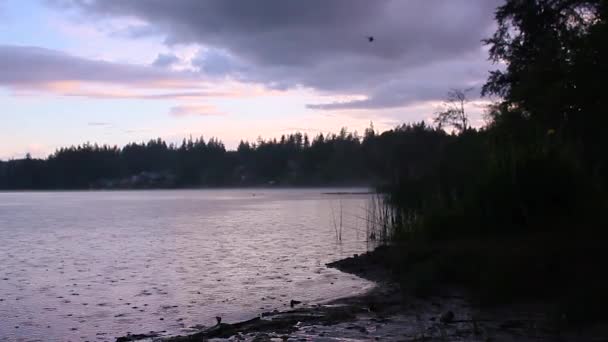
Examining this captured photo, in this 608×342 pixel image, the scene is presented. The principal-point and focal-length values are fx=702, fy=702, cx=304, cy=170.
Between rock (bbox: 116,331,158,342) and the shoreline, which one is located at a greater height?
the shoreline

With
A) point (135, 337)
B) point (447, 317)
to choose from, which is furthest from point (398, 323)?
point (135, 337)

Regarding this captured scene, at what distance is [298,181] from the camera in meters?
175

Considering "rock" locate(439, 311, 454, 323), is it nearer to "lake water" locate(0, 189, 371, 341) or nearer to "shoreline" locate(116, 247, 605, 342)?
"shoreline" locate(116, 247, 605, 342)

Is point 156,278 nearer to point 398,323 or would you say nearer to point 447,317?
point 398,323

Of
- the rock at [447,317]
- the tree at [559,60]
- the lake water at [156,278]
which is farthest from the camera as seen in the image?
the tree at [559,60]

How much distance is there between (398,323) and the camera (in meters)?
12.7

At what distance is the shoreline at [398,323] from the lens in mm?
11305

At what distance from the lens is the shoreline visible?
11305mm

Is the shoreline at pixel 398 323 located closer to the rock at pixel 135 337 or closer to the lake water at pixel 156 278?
the rock at pixel 135 337

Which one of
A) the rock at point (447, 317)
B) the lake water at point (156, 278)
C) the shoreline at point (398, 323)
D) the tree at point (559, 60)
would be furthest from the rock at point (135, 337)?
the tree at point (559, 60)

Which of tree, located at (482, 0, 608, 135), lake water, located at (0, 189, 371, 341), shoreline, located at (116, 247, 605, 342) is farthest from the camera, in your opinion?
tree, located at (482, 0, 608, 135)

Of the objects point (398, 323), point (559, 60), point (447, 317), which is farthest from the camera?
point (559, 60)

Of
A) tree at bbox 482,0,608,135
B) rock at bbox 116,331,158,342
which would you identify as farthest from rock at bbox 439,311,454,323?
tree at bbox 482,0,608,135

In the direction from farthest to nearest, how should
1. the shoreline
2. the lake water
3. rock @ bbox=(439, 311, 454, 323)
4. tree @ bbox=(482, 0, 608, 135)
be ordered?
tree @ bbox=(482, 0, 608, 135) < the lake water < rock @ bbox=(439, 311, 454, 323) < the shoreline
